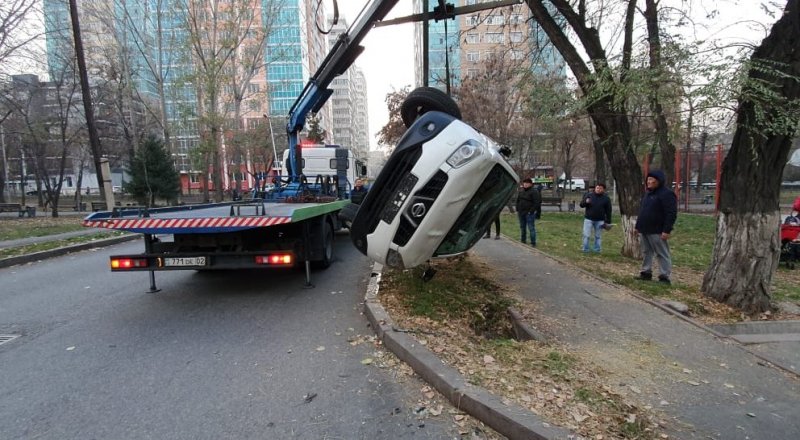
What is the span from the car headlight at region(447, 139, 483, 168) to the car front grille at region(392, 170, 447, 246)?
14 centimetres

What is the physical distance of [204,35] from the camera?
25.7 metres

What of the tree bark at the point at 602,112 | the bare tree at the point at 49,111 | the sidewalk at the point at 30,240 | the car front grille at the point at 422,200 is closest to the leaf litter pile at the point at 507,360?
the car front grille at the point at 422,200

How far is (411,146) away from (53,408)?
350cm

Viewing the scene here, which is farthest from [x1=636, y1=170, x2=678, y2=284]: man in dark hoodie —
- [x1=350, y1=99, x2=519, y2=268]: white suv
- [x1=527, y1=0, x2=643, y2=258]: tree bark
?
[x1=350, y1=99, x2=519, y2=268]: white suv

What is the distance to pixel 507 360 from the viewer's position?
3611 millimetres

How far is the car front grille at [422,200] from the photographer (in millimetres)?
3996

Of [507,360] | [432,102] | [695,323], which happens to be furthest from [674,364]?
[432,102]

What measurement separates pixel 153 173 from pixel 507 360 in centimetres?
2794

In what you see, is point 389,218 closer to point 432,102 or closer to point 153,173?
point 432,102

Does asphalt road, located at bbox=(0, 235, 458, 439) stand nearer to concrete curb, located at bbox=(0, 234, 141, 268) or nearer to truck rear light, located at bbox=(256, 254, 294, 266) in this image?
truck rear light, located at bbox=(256, 254, 294, 266)

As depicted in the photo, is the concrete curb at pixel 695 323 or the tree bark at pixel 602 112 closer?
the concrete curb at pixel 695 323

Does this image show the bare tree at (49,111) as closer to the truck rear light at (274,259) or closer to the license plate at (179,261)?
the license plate at (179,261)

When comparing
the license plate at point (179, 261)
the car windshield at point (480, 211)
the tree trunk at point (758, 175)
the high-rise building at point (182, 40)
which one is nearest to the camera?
the car windshield at point (480, 211)

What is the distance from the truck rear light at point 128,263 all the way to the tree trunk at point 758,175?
7235mm
